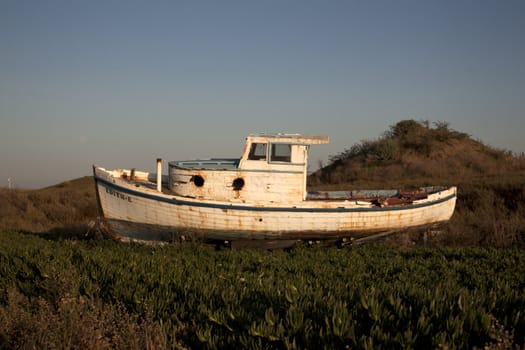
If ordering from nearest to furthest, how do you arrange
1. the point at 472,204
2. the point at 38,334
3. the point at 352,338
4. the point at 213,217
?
1. the point at 352,338
2. the point at 38,334
3. the point at 213,217
4. the point at 472,204

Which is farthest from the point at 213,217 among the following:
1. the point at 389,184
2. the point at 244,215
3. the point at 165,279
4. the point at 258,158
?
the point at 389,184

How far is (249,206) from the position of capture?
12.8m

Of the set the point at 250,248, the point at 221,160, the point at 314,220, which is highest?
the point at 221,160

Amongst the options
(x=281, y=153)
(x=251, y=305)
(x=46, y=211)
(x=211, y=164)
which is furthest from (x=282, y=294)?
(x=46, y=211)

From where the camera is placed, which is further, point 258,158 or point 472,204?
point 472,204

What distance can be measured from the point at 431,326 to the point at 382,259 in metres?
6.60

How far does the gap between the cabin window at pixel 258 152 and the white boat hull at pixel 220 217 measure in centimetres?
198

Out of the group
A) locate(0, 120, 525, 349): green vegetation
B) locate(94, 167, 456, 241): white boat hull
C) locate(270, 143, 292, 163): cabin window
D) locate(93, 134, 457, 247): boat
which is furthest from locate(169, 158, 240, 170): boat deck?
locate(0, 120, 525, 349): green vegetation

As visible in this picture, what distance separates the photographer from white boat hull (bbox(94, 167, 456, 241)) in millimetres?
12859

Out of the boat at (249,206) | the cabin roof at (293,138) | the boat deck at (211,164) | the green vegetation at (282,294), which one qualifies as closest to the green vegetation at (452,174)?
the green vegetation at (282,294)

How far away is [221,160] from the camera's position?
15.4m

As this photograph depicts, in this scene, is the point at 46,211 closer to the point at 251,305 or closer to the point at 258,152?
the point at 258,152

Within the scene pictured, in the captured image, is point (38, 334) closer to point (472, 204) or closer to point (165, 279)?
point (165, 279)

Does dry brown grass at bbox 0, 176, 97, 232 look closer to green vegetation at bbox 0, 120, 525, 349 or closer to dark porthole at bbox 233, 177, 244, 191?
green vegetation at bbox 0, 120, 525, 349
